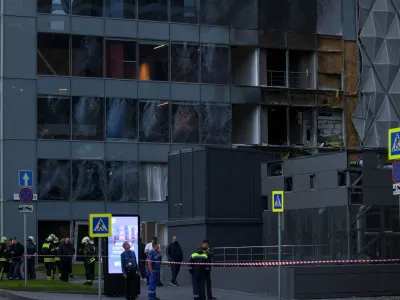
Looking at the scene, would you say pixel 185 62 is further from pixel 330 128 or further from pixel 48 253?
pixel 48 253

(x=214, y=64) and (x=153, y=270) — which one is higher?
(x=214, y=64)

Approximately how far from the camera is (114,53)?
5094cm

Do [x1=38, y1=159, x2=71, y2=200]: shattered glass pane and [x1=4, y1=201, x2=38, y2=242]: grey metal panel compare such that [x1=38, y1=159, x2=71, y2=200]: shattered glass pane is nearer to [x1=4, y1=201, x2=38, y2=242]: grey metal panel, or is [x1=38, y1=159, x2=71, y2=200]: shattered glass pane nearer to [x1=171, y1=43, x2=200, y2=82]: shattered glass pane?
[x1=4, y1=201, x2=38, y2=242]: grey metal panel

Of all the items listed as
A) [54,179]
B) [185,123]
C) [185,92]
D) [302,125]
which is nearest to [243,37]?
[185,92]

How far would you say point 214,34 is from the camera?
172 ft

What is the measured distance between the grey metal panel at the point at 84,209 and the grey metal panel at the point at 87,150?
2.45 m

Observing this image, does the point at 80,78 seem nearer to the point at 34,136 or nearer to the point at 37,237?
the point at 34,136

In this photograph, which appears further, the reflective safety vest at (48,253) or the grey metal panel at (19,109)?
the grey metal panel at (19,109)

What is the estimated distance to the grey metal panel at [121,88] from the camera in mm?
50438

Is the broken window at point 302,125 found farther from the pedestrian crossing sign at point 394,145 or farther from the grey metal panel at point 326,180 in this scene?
the pedestrian crossing sign at point 394,145

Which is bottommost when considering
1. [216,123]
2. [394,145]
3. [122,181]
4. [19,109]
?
[394,145]

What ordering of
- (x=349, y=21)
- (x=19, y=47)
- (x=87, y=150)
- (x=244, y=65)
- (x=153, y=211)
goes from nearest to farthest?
(x=19, y=47) → (x=87, y=150) → (x=153, y=211) → (x=244, y=65) → (x=349, y=21)

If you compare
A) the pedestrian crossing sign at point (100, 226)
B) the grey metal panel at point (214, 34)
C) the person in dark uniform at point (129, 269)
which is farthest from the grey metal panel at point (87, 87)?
the pedestrian crossing sign at point (100, 226)

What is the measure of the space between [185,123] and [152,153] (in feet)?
8.31
